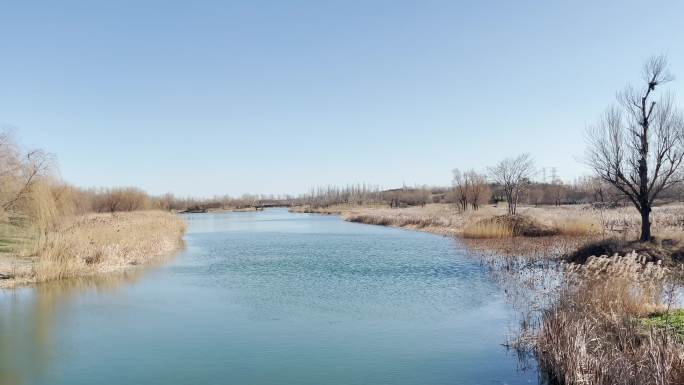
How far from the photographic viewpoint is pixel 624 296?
8375 mm

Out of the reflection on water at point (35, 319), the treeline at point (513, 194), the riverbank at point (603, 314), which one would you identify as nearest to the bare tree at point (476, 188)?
the treeline at point (513, 194)

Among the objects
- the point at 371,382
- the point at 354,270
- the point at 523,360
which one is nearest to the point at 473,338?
the point at 523,360

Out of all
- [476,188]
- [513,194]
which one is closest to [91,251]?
[476,188]

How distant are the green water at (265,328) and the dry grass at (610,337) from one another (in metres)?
0.75

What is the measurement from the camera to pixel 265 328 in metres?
9.38

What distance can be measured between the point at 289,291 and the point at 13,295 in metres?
7.06

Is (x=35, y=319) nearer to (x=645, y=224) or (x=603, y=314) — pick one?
(x=603, y=314)

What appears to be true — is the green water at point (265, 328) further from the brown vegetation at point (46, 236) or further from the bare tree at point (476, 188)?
the bare tree at point (476, 188)

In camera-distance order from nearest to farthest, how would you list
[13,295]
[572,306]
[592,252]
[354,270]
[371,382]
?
[371,382], [572,306], [13,295], [592,252], [354,270]

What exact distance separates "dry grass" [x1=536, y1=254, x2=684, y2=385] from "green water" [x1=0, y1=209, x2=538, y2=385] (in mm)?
750

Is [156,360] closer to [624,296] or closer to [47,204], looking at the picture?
[624,296]

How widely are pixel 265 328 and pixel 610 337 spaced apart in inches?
232

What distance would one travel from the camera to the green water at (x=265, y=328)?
7.05 metres

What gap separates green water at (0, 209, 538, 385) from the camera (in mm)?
7047
